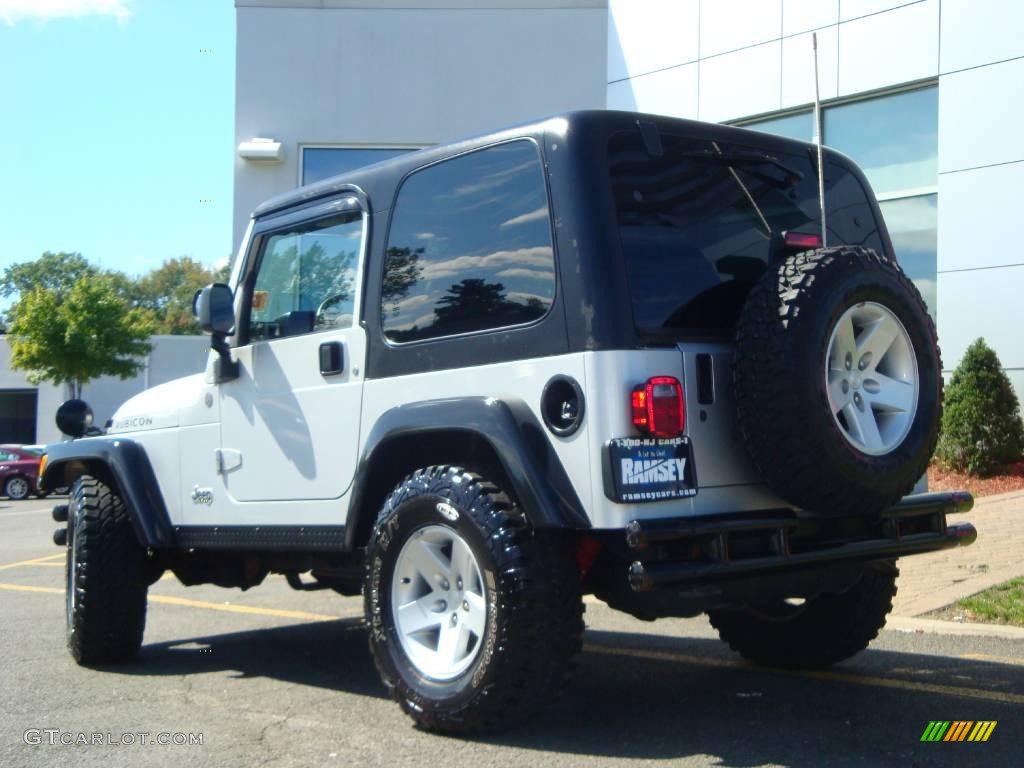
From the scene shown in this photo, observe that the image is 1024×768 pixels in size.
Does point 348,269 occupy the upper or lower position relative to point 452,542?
upper

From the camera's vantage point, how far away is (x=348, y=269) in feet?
16.7

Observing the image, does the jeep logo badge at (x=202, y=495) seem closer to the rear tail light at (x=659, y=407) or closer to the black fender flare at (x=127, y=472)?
the black fender flare at (x=127, y=472)

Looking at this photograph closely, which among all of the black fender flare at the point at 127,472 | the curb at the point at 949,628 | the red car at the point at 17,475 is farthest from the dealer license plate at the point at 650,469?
the red car at the point at 17,475

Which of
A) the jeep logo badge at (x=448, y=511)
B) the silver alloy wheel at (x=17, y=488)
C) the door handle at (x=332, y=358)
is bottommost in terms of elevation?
the silver alloy wheel at (x=17, y=488)

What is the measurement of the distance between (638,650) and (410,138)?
14.4 m

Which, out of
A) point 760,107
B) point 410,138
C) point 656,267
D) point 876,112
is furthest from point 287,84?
point 656,267

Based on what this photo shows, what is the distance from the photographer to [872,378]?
4227mm

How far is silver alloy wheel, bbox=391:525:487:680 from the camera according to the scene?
4219 millimetres

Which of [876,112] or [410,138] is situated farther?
A: [410,138]

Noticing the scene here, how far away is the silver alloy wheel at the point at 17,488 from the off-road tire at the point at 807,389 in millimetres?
25888

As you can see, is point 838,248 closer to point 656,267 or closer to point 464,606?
point 656,267

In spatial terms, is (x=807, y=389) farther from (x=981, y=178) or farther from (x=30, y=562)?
(x=981, y=178)

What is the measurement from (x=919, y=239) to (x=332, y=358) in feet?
35.8

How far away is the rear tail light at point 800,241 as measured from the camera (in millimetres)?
4516
